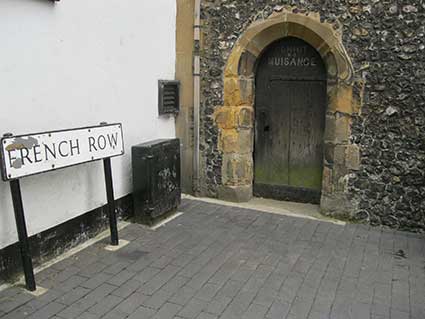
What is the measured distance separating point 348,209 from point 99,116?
2.93 metres

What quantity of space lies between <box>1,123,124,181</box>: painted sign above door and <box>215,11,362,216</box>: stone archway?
1.82 m

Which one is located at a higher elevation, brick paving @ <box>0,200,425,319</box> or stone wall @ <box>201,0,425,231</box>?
stone wall @ <box>201,0,425,231</box>

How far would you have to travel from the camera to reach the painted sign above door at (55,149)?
282 cm

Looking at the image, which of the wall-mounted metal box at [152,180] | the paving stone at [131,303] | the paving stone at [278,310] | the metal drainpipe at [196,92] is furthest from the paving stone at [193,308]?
the metal drainpipe at [196,92]

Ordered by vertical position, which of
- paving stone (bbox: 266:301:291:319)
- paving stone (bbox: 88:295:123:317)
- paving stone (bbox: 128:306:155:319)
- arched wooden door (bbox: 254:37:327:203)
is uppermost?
arched wooden door (bbox: 254:37:327:203)

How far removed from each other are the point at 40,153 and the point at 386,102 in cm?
347

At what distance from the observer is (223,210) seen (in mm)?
5090

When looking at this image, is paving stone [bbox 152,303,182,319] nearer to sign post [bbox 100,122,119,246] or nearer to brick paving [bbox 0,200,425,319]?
brick paving [bbox 0,200,425,319]

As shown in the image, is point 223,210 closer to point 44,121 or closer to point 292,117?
point 292,117

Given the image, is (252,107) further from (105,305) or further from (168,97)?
(105,305)

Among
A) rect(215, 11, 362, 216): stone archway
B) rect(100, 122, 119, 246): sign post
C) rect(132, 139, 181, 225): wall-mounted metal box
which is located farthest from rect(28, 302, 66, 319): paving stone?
rect(215, 11, 362, 216): stone archway

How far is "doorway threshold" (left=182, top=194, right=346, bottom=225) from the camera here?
4922mm

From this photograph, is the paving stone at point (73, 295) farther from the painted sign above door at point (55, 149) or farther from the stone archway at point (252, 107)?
the stone archway at point (252, 107)

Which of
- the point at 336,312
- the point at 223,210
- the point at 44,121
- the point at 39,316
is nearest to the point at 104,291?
the point at 39,316
